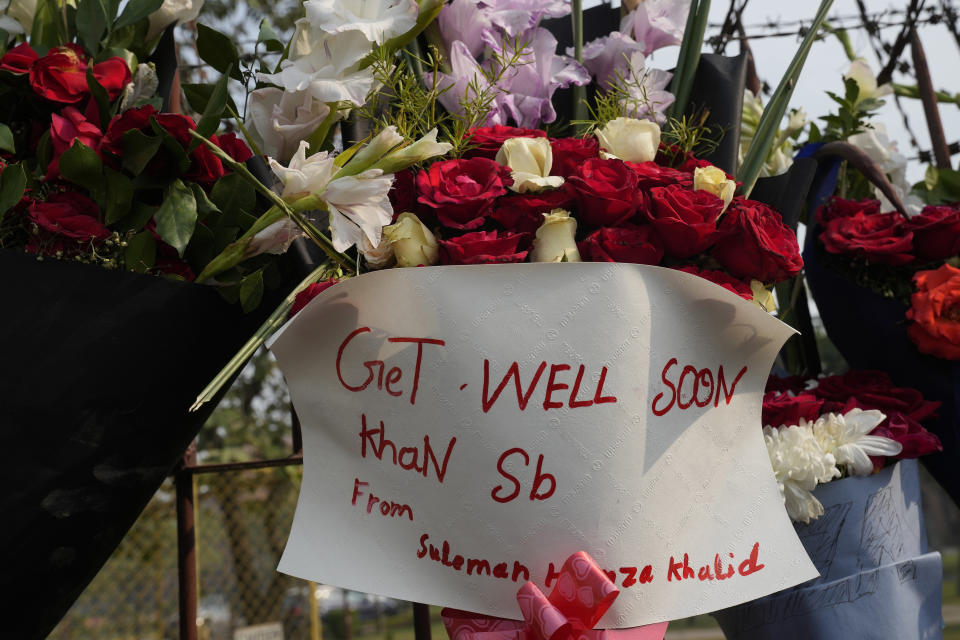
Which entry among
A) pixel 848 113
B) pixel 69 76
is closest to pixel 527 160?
pixel 69 76

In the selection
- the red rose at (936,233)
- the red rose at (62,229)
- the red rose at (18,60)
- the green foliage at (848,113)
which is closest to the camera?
the red rose at (62,229)

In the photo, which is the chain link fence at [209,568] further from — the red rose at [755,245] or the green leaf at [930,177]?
the red rose at [755,245]

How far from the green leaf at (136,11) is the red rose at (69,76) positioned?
2.9 inches

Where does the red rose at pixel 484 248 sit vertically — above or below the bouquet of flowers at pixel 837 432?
above

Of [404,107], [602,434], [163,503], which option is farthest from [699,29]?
[163,503]

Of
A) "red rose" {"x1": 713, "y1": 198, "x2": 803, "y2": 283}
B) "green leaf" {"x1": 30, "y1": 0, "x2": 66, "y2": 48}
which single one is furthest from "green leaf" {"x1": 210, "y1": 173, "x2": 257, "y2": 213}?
"red rose" {"x1": 713, "y1": 198, "x2": 803, "y2": 283}

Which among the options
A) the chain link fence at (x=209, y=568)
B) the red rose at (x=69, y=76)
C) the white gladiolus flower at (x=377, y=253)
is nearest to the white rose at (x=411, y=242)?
the white gladiolus flower at (x=377, y=253)

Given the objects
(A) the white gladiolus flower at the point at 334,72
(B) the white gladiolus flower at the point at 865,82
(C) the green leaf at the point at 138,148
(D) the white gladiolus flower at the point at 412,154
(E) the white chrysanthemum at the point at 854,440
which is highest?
(B) the white gladiolus flower at the point at 865,82

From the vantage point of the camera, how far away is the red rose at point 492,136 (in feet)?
2.62

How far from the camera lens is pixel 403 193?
79cm

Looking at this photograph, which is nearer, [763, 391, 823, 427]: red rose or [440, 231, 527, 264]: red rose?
[440, 231, 527, 264]: red rose

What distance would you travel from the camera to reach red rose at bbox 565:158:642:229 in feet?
2.39

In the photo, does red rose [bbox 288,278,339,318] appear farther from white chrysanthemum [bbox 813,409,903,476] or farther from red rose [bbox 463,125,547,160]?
white chrysanthemum [bbox 813,409,903,476]

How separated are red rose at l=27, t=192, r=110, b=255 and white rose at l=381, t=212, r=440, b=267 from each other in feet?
0.85
